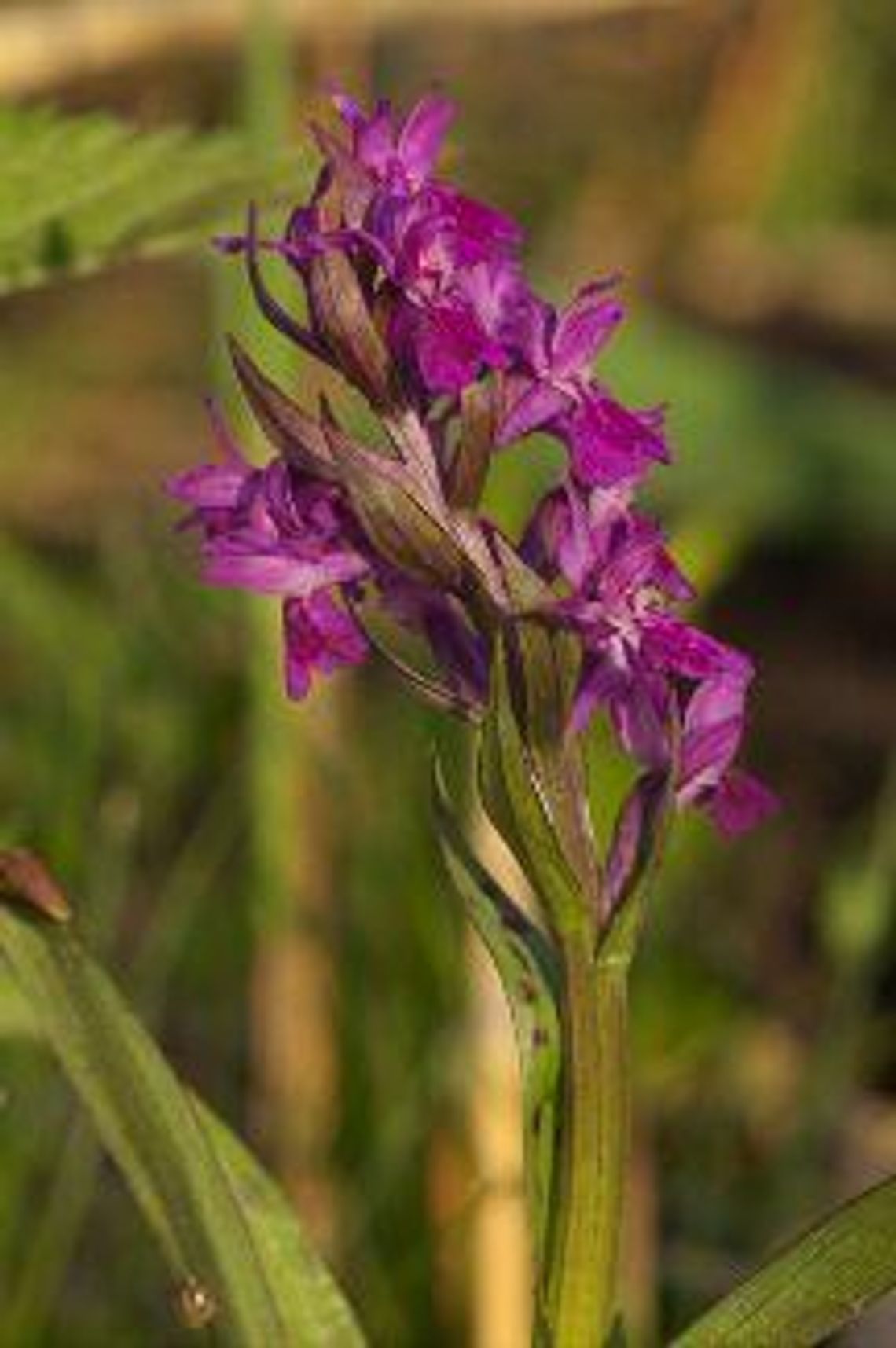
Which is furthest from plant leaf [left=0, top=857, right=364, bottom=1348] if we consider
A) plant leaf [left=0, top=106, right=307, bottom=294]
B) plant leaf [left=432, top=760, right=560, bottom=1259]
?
plant leaf [left=0, top=106, right=307, bottom=294]

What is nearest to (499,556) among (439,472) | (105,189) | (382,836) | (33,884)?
(439,472)

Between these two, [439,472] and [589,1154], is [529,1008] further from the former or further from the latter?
[439,472]

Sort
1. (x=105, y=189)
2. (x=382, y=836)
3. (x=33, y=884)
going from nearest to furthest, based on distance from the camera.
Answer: (x=33, y=884)
(x=105, y=189)
(x=382, y=836)

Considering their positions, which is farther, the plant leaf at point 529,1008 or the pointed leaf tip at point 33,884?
the plant leaf at point 529,1008

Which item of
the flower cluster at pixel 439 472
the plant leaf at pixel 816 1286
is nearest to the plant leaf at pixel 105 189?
the flower cluster at pixel 439 472

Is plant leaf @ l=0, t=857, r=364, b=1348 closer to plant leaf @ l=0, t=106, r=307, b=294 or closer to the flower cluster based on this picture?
the flower cluster

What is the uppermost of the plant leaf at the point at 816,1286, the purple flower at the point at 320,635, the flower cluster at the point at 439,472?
the flower cluster at the point at 439,472

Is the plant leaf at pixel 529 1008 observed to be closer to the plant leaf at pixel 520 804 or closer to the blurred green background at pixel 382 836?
the plant leaf at pixel 520 804
